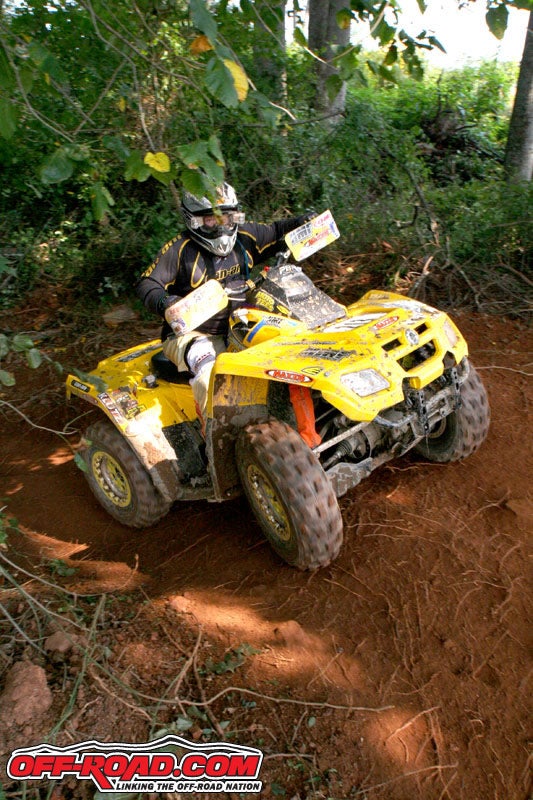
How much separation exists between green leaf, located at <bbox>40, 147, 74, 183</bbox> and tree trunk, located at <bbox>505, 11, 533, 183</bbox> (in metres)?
6.00

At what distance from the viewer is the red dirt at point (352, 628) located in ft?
8.10

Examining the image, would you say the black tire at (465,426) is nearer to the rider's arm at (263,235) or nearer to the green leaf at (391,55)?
the rider's arm at (263,235)

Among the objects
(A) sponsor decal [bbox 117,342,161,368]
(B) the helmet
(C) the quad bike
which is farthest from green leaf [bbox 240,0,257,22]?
(A) sponsor decal [bbox 117,342,161,368]

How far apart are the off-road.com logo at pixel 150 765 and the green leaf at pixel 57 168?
2.33 m

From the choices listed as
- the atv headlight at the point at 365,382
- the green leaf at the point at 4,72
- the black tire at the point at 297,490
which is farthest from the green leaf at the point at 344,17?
the black tire at the point at 297,490

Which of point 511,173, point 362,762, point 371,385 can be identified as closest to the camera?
point 362,762

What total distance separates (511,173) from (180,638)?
21.4 ft

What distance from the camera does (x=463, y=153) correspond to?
8969 mm

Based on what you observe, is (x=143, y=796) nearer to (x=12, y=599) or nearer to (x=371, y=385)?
(x=12, y=599)

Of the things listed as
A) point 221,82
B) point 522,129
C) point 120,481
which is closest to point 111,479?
point 120,481

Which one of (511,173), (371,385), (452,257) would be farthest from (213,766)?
(511,173)

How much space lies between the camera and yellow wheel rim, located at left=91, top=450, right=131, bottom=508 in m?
4.25

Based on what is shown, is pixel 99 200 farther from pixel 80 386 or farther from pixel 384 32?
pixel 80 386

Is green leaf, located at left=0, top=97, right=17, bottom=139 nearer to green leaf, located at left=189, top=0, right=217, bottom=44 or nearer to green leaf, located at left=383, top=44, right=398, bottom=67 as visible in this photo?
green leaf, located at left=189, top=0, right=217, bottom=44
